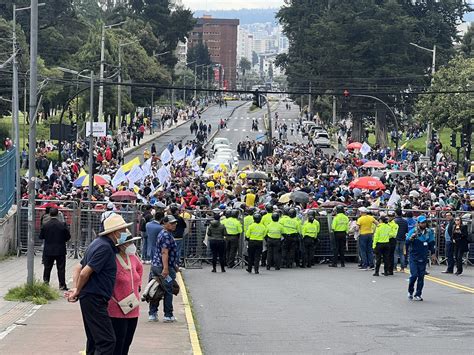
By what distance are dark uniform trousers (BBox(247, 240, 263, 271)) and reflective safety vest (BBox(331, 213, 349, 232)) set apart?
103 inches

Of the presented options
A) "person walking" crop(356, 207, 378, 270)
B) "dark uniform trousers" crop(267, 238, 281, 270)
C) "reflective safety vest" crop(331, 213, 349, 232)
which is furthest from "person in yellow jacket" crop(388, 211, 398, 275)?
"dark uniform trousers" crop(267, 238, 281, 270)

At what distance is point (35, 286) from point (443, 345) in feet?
24.1

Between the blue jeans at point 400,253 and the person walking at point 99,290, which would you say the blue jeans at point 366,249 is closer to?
the blue jeans at point 400,253

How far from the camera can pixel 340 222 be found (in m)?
28.3

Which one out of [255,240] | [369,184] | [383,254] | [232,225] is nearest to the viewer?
[383,254]

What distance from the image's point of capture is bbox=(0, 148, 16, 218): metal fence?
28.8 m

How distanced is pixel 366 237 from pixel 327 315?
9514 millimetres

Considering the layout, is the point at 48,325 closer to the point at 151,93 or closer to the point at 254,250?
the point at 254,250

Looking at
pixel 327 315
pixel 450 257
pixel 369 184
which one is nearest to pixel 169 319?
pixel 327 315

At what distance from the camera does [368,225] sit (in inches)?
1089

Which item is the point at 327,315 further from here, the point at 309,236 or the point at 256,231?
the point at 309,236

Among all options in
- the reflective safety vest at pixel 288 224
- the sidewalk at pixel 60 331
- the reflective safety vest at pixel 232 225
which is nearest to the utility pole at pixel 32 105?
the sidewalk at pixel 60 331

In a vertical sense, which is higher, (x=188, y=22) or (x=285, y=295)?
(x=188, y=22)

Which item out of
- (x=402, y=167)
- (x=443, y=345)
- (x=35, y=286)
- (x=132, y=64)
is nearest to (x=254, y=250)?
(x=35, y=286)
